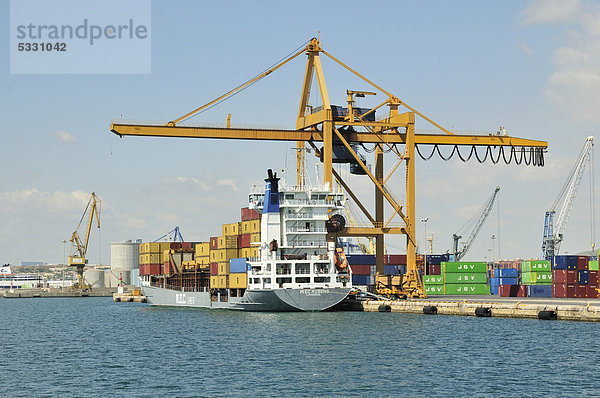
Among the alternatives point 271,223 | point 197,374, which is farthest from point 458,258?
point 197,374

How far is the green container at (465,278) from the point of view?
89.2m

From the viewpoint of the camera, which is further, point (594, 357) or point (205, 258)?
point (205, 258)

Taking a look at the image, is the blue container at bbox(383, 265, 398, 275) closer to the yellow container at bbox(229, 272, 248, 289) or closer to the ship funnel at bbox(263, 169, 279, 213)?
the yellow container at bbox(229, 272, 248, 289)

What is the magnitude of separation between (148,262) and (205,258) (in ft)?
50.3

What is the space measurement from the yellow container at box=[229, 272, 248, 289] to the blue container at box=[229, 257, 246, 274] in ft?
1.17

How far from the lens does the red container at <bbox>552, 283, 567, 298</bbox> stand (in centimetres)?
7425

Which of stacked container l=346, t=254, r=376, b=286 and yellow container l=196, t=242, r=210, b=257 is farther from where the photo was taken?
stacked container l=346, t=254, r=376, b=286

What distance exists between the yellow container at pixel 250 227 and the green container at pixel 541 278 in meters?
29.6

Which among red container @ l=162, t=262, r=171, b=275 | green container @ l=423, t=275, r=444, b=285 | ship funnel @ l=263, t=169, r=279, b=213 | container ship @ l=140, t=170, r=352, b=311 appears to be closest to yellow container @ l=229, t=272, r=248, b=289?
container ship @ l=140, t=170, r=352, b=311

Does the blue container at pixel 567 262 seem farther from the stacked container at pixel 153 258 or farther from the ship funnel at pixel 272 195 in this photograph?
the stacked container at pixel 153 258

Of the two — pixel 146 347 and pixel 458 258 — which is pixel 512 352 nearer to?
pixel 146 347

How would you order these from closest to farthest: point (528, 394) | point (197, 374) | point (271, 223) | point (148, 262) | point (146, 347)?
point (528, 394), point (197, 374), point (146, 347), point (271, 223), point (148, 262)

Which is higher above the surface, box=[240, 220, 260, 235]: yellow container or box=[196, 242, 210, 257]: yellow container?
box=[240, 220, 260, 235]: yellow container

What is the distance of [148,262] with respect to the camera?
97.0 meters
